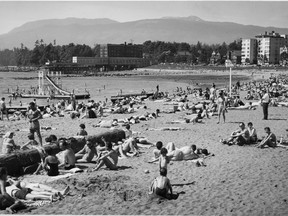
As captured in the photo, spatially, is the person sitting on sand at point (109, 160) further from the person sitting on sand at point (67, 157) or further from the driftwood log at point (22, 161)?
the driftwood log at point (22, 161)

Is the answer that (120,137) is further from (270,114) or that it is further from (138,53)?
(138,53)

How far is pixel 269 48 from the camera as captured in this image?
12238 centimetres

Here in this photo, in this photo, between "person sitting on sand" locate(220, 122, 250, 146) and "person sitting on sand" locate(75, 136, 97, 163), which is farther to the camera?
"person sitting on sand" locate(220, 122, 250, 146)

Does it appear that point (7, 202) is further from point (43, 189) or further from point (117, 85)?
point (117, 85)

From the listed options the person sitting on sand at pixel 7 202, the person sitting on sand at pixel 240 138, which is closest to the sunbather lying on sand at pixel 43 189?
the person sitting on sand at pixel 7 202

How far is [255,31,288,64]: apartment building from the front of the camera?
118 metres

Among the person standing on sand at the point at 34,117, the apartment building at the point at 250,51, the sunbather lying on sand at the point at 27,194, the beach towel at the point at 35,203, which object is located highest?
the apartment building at the point at 250,51

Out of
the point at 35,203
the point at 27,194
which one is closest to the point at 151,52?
the point at 27,194

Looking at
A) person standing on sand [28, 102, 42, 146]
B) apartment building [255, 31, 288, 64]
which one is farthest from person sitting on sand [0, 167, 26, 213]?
apartment building [255, 31, 288, 64]

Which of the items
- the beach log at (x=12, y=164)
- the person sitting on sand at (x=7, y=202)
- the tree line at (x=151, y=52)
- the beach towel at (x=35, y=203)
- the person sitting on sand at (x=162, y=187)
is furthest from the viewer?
the tree line at (x=151, y=52)

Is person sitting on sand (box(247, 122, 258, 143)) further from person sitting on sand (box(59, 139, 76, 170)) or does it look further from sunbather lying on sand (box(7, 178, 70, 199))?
sunbather lying on sand (box(7, 178, 70, 199))

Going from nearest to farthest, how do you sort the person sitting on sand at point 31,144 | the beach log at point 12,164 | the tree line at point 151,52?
the beach log at point 12,164 < the person sitting on sand at point 31,144 < the tree line at point 151,52

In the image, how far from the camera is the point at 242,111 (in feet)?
63.2

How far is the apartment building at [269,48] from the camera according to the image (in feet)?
388
